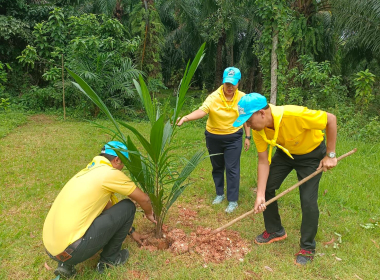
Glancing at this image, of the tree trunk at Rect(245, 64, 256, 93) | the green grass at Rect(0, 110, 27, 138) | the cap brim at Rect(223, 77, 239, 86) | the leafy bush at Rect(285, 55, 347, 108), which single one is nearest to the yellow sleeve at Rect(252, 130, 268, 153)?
→ the cap brim at Rect(223, 77, 239, 86)

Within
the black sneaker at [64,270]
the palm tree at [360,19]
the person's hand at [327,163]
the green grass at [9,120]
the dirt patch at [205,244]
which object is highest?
the palm tree at [360,19]

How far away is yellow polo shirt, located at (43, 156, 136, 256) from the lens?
237 centimetres

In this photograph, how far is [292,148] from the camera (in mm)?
2812

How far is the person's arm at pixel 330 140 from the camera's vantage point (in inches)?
100

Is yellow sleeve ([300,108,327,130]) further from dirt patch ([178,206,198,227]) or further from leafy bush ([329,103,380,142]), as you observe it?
leafy bush ([329,103,380,142])

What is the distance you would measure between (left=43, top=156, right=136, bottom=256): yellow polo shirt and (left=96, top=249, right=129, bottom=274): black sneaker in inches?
18.9

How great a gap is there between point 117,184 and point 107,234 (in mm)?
424

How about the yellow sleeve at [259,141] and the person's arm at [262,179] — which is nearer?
the yellow sleeve at [259,141]

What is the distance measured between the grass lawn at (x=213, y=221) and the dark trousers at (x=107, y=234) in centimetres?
22

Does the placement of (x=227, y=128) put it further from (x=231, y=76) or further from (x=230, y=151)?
(x=231, y=76)

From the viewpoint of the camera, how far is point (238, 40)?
1599cm

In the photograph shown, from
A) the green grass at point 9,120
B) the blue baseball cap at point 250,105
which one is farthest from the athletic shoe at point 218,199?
the green grass at point 9,120

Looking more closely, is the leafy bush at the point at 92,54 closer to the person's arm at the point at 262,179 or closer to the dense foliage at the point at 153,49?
the dense foliage at the point at 153,49

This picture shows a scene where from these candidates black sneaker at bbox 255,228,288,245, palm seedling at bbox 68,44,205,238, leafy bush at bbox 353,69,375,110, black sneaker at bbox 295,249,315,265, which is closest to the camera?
palm seedling at bbox 68,44,205,238
